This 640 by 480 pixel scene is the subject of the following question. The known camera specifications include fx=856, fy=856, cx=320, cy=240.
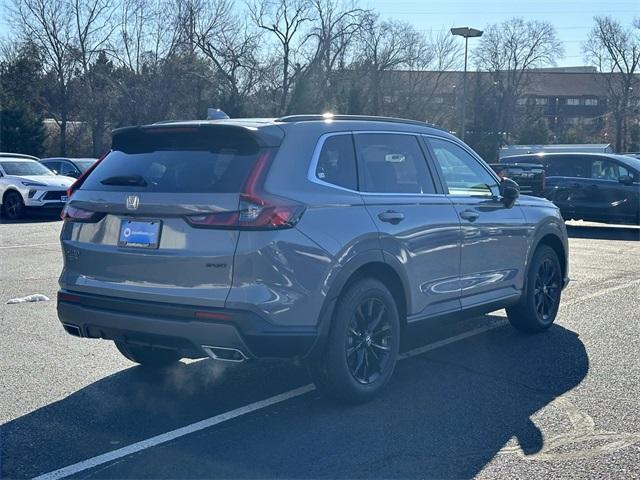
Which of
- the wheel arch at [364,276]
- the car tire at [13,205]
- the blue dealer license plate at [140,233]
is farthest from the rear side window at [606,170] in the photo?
the blue dealer license plate at [140,233]

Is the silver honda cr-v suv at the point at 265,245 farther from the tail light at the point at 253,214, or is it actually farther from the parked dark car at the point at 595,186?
the parked dark car at the point at 595,186

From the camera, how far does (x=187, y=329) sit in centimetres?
489

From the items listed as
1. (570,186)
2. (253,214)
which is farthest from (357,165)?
(570,186)

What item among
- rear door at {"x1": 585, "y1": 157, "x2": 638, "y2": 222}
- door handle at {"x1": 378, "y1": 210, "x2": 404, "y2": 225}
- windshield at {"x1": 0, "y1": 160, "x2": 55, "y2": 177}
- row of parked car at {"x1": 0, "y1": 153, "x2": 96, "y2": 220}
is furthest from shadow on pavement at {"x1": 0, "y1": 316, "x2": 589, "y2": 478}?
windshield at {"x1": 0, "y1": 160, "x2": 55, "y2": 177}

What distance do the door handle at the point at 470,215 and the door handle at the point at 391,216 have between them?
0.90m

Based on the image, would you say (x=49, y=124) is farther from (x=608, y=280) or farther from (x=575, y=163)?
(x=608, y=280)

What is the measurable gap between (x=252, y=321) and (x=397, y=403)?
1.33 metres

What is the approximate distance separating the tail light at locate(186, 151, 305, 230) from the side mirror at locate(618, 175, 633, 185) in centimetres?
1505

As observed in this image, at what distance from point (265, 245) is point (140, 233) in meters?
0.83

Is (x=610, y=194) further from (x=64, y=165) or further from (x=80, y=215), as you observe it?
(x=64, y=165)

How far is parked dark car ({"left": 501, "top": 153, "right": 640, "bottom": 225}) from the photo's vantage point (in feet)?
60.0

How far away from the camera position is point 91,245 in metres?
5.38

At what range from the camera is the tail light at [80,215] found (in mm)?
5379

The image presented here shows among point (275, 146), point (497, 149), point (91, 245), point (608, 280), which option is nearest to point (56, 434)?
point (91, 245)
